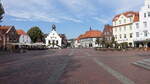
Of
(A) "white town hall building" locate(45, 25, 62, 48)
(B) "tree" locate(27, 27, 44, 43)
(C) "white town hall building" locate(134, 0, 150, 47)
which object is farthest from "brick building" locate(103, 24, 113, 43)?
(B) "tree" locate(27, 27, 44, 43)

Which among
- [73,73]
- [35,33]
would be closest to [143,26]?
[73,73]

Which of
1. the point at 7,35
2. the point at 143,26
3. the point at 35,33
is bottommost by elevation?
the point at 7,35

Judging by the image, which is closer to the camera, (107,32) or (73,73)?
(73,73)

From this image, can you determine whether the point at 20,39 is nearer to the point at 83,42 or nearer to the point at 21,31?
the point at 21,31

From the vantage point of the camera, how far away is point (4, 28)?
2955 inches

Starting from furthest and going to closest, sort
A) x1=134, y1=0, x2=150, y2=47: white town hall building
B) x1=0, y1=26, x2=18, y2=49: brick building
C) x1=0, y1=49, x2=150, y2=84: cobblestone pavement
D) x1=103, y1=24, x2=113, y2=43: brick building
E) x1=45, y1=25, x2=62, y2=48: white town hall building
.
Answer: x1=45, y1=25, x2=62, y2=48: white town hall building < x1=103, y1=24, x2=113, y2=43: brick building < x1=0, y1=26, x2=18, y2=49: brick building < x1=134, y1=0, x2=150, y2=47: white town hall building < x1=0, y1=49, x2=150, y2=84: cobblestone pavement

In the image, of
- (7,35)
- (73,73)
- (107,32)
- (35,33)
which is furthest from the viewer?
(35,33)

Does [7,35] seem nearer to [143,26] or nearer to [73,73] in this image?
[143,26]

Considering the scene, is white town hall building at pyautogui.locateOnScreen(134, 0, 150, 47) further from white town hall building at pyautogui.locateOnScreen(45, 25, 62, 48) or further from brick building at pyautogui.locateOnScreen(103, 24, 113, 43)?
white town hall building at pyautogui.locateOnScreen(45, 25, 62, 48)

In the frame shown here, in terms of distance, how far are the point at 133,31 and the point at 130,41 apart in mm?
3668

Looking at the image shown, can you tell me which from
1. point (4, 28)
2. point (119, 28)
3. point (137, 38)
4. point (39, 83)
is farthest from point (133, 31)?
point (39, 83)

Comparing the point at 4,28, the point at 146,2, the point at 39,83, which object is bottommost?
the point at 39,83

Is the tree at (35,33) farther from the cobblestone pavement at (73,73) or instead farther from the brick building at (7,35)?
the cobblestone pavement at (73,73)

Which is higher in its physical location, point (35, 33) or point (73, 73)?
point (35, 33)
